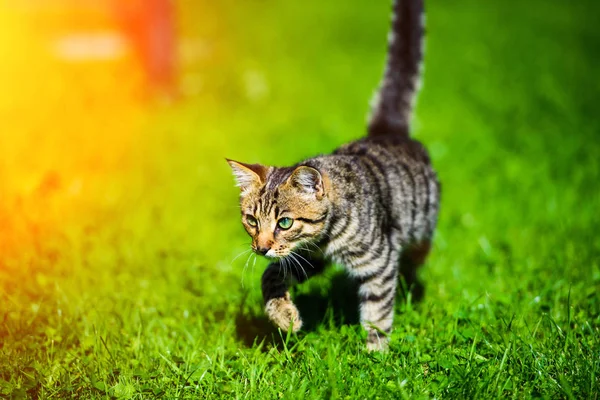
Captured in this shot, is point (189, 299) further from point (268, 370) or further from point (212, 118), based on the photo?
point (212, 118)

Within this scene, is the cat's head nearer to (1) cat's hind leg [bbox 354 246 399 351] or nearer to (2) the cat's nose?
Result: (2) the cat's nose

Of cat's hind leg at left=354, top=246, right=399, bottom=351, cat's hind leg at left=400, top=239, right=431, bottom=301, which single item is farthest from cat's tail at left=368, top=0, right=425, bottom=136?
cat's hind leg at left=354, top=246, right=399, bottom=351

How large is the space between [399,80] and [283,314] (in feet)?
6.19

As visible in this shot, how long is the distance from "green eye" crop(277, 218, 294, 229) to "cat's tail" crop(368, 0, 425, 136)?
138 cm

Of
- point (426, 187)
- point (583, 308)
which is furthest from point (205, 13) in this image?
point (583, 308)

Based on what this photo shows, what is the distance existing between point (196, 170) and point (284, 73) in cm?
319

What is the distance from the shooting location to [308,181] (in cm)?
300

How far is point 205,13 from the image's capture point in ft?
37.3

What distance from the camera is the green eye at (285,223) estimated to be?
301 centimetres

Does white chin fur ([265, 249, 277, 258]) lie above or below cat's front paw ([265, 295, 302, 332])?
above

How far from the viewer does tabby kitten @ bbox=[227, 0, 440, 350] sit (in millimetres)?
3020

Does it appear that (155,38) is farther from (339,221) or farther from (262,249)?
(262,249)

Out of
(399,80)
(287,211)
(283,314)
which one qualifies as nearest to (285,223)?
(287,211)

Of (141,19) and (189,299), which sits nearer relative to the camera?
(189,299)
